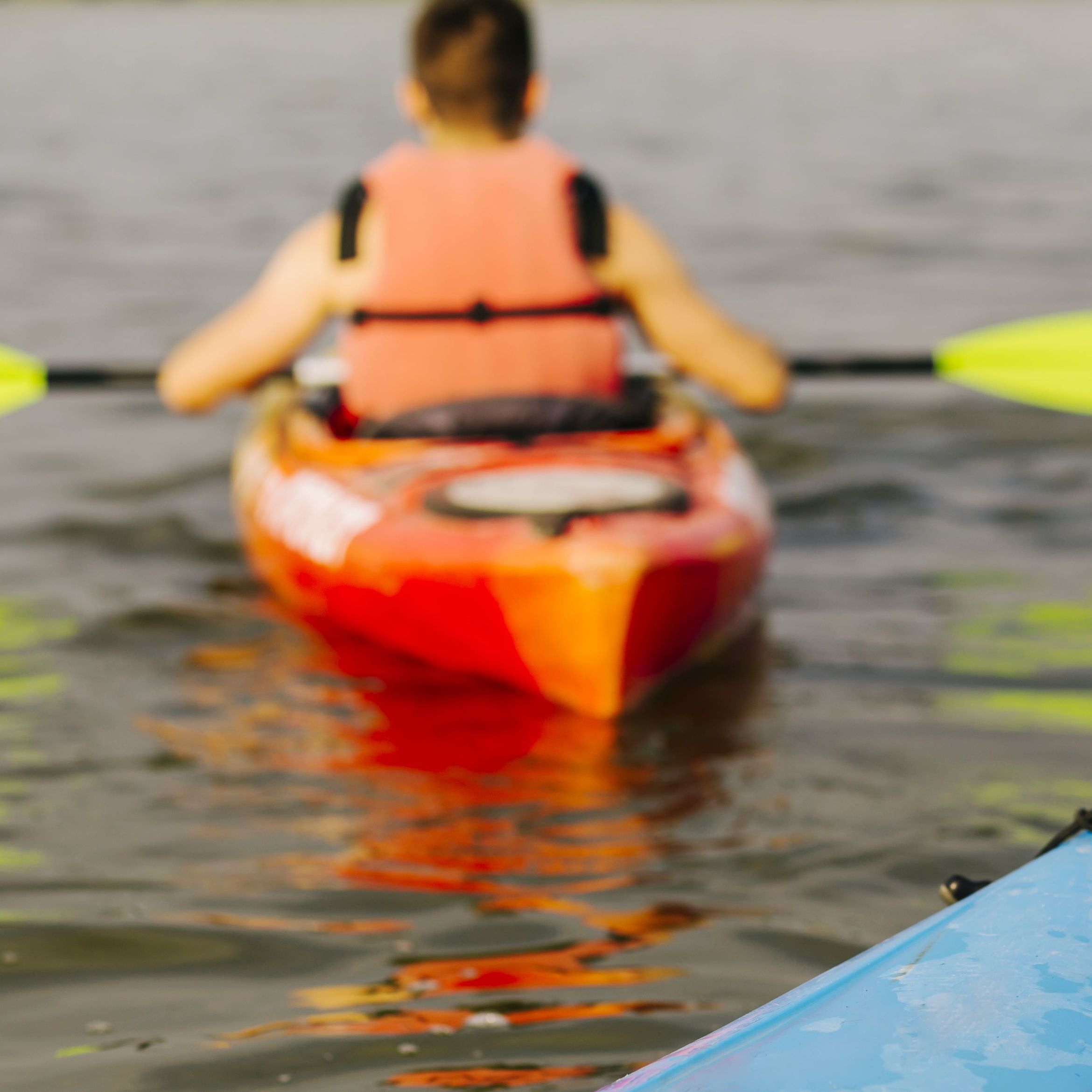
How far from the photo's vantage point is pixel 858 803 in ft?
10.7

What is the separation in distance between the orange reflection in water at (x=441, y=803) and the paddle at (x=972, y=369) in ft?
2.88

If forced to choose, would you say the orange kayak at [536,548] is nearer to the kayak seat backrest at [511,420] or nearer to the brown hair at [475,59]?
the kayak seat backrest at [511,420]

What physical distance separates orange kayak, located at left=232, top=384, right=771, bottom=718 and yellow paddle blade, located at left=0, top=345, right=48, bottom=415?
2.37ft

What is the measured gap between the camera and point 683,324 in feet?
13.8

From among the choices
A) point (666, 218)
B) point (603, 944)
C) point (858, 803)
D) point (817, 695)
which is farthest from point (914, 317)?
point (603, 944)

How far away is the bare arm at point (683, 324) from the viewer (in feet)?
13.6

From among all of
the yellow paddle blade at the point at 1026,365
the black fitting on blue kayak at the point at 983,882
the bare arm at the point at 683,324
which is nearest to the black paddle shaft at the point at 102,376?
the bare arm at the point at 683,324

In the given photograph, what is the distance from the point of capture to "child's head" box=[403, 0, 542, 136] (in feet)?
12.9

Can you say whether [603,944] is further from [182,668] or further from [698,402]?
[698,402]

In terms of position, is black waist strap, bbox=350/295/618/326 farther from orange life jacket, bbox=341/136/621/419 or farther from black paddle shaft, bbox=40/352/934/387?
black paddle shaft, bbox=40/352/934/387

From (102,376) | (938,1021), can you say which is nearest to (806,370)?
(102,376)

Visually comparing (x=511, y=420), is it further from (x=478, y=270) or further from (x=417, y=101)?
(x=417, y=101)

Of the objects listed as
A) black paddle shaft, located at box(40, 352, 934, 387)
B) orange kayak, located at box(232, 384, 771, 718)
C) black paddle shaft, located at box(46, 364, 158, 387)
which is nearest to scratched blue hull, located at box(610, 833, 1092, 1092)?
orange kayak, located at box(232, 384, 771, 718)

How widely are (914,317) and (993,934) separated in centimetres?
708
